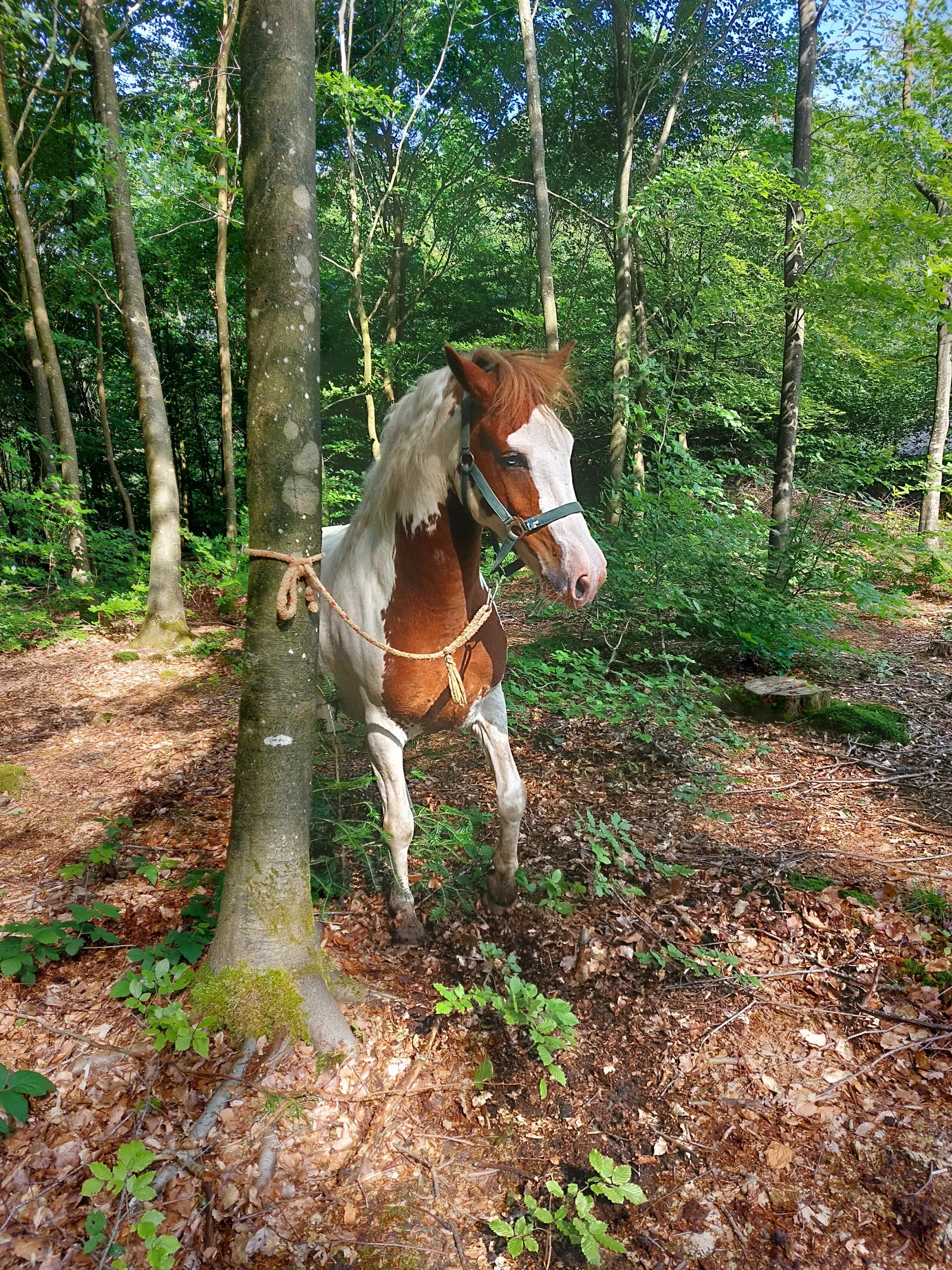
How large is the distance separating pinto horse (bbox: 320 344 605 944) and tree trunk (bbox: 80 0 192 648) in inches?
220

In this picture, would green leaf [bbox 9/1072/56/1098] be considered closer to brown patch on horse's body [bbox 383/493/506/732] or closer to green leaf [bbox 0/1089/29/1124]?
green leaf [bbox 0/1089/29/1124]

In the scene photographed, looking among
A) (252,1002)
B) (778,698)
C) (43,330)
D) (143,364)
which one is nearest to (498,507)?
(252,1002)

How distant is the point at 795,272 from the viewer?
746 cm

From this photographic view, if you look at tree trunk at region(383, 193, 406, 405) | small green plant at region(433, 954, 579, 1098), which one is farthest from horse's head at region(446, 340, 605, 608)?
tree trunk at region(383, 193, 406, 405)

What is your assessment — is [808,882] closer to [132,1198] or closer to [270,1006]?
[270,1006]

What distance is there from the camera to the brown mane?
2057 mm

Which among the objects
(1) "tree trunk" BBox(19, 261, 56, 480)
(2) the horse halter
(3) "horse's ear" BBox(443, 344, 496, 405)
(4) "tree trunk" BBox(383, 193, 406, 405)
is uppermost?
(4) "tree trunk" BBox(383, 193, 406, 405)

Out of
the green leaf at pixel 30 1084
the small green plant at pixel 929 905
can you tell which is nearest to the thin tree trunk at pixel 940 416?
the small green plant at pixel 929 905

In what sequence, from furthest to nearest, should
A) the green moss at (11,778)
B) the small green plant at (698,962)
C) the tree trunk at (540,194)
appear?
the tree trunk at (540,194) < the green moss at (11,778) < the small green plant at (698,962)

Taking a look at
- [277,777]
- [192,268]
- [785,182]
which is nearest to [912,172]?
[785,182]

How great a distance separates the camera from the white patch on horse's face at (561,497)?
6.53ft

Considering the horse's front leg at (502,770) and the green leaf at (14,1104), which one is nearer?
the green leaf at (14,1104)

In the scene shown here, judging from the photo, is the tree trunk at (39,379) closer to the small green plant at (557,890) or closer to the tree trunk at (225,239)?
the tree trunk at (225,239)

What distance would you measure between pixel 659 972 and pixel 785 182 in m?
8.20
